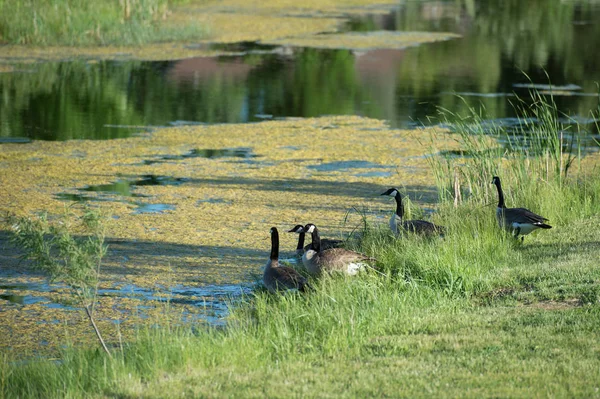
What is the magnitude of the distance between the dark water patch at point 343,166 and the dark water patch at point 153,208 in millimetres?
2917

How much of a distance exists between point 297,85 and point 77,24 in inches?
286

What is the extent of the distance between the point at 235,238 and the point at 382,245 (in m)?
1.92

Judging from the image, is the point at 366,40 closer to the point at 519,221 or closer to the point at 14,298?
the point at 519,221

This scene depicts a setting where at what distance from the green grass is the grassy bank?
714 inches

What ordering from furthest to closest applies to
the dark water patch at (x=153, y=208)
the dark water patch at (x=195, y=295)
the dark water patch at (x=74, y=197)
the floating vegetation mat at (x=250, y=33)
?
the floating vegetation mat at (x=250, y=33) < the dark water patch at (x=74, y=197) < the dark water patch at (x=153, y=208) < the dark water patch at (x=195, y=295)

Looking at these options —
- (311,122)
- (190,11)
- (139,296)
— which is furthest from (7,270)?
(190,11)

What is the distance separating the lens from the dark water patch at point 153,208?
11.4 metres

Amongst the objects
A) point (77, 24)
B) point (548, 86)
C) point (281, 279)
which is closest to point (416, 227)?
point (281, 279)

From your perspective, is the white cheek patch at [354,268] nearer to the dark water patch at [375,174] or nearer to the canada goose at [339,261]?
the canada goose at [339,261]

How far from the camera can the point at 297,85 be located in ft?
71.5

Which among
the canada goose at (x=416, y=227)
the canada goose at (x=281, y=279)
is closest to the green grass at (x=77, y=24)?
the canada goose at (x=416, y=227)

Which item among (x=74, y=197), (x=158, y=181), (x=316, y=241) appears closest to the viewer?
(x=316, y=241)

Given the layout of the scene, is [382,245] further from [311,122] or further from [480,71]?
[480,71]

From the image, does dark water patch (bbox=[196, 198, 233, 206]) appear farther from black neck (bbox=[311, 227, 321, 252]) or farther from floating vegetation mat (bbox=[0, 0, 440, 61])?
floating vegetation mat (bbox=[0, 0, 440, 61])
